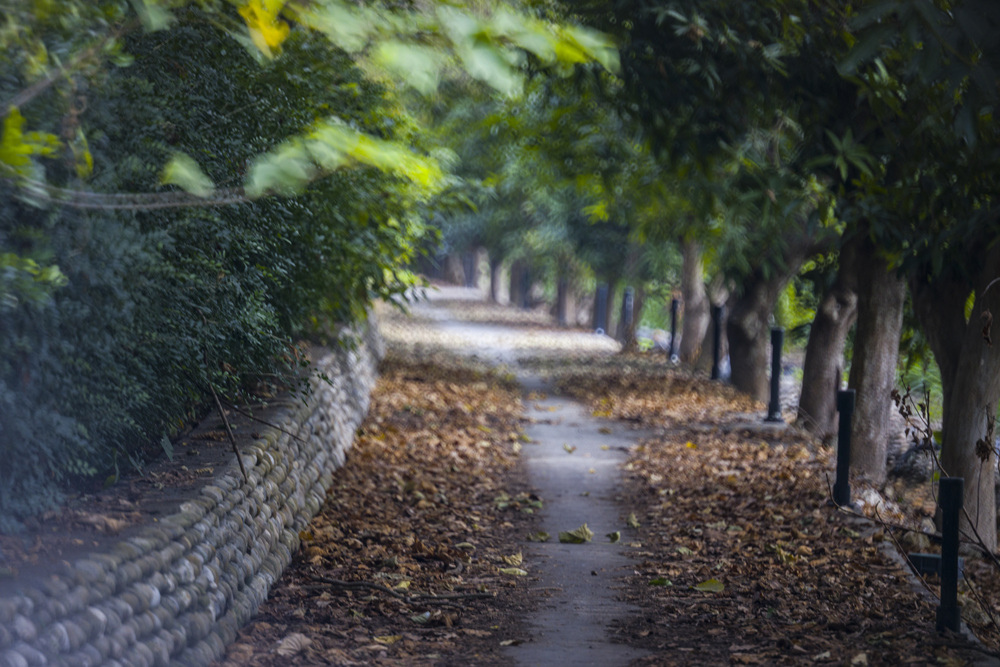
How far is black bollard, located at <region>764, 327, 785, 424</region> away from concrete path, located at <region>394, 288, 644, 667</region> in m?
1.66

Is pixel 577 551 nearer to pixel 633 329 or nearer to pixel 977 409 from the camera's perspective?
pixel 977 409

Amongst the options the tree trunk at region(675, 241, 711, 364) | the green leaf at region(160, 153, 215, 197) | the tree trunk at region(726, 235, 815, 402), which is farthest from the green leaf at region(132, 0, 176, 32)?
the tree trunk at region(675, 241, 711, 364)

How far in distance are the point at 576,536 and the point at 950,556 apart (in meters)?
3.05

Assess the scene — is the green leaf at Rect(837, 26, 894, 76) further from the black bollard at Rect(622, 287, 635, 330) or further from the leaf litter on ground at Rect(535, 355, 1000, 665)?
the black bollard at Rect(622, 287, 635, 330)

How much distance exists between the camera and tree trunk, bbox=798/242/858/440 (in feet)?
41.0

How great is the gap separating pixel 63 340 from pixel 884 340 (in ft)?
27.5

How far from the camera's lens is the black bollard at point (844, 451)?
25.8 feet

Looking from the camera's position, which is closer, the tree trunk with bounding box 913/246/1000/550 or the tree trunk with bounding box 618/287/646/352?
the tree trunk with bounding box 913/246/1000/550

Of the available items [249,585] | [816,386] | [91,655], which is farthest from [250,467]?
[816,386]

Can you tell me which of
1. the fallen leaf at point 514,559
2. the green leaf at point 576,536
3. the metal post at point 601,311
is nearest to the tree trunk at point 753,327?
the green leaf at point 576,536

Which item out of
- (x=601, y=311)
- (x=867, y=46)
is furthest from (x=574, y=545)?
(x=601, y=311)

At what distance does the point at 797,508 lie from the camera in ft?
26.6

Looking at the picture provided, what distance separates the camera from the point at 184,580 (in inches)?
184

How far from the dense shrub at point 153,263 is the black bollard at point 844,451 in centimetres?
432
